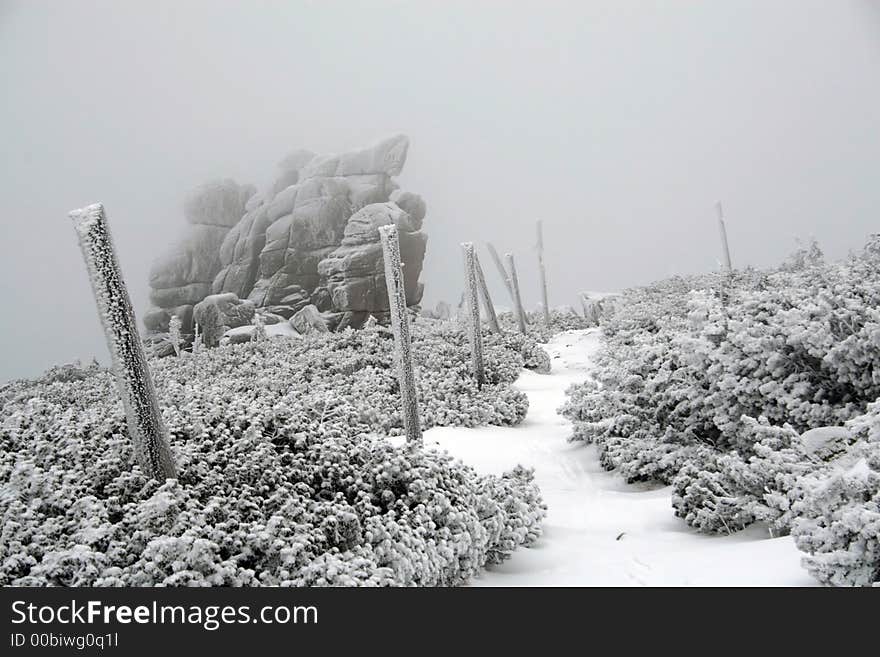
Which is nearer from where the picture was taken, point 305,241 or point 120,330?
point 120,330

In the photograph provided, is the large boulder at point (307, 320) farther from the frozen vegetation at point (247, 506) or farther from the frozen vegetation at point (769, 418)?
the frozen vegetation at point (247, 506)

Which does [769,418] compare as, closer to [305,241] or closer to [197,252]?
[305,241]

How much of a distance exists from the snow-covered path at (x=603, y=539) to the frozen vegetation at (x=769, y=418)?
0.30 m

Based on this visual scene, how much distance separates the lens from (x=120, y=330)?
5.58 metres

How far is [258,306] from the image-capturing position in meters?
39.2

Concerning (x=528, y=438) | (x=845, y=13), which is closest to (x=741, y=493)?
(x=528, y=438)

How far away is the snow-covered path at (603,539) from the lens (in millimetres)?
4934

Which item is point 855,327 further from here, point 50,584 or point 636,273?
point 636,273

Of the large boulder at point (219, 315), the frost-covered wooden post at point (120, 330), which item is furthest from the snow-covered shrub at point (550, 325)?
the frost-covered wooden post at point (120, 330)

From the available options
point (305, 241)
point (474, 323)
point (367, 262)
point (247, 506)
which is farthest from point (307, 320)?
point (247, 506)

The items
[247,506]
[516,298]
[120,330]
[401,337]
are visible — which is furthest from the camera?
[516,298]

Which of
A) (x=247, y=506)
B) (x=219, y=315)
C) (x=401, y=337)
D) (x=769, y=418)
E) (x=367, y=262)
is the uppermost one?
(x=367, y=262)

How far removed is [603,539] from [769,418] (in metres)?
2.91
